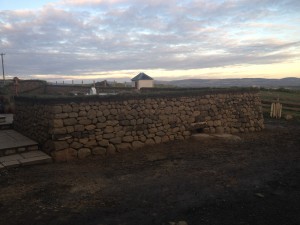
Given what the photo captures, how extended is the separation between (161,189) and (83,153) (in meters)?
3.51

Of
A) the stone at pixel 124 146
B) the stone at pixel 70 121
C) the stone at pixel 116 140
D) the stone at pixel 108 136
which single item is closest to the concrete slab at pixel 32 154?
the stone at pixel 70 121

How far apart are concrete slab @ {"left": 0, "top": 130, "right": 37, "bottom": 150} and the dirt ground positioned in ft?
4.68

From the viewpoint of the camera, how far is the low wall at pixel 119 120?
8594mm

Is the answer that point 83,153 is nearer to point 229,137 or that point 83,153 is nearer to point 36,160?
point 36,160

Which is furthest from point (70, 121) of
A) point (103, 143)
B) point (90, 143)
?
point (103, 143)

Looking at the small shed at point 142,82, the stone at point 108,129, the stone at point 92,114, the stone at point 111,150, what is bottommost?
the stone at point 111,150

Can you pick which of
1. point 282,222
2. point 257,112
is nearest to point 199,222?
point 282,222

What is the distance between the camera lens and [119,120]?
965cm

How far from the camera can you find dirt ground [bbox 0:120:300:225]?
4.96m

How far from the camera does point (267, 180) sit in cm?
684

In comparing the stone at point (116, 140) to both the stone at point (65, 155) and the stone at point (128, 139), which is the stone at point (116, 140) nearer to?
the stone at point (128, 139)

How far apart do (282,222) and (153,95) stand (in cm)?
664

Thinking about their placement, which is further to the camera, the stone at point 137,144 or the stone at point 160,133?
the stone at point 160,133

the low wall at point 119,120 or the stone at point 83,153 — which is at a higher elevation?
the low wall at point 119,120
